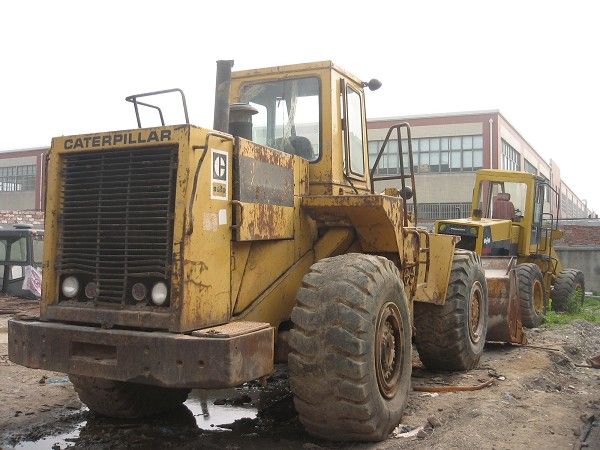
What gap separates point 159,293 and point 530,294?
27.4 ft

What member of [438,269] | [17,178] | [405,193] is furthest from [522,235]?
[17,178]

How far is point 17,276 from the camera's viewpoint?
15844mm

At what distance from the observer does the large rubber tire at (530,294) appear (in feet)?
36.0

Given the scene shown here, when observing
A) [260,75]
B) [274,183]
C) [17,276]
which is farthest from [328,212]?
[17,276]

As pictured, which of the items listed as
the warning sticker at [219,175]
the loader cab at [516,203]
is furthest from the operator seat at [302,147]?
the loader cab at [516,203]

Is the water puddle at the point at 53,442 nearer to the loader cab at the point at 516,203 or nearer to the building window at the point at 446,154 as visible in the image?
the loader cab at the point at 516,203

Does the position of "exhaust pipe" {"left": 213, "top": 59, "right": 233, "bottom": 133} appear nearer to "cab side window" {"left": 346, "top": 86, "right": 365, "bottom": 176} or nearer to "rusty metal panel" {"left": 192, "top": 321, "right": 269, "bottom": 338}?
"cab side window" {"left": 346, "top": 86, "right": 365, "bottom": 176}

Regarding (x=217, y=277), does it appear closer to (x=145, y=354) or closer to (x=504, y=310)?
(x=145, y=354)

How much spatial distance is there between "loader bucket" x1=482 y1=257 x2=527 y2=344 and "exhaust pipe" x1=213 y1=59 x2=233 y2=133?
5.22 meters

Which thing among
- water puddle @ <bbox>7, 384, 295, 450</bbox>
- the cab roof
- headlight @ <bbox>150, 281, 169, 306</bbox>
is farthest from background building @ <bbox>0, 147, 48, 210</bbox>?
headlight @ <bbox>150, 281, 169, 306</bbox>

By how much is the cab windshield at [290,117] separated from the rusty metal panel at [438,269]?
2.07 meters

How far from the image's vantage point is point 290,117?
5.76 metres

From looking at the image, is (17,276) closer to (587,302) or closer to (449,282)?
(449,282)

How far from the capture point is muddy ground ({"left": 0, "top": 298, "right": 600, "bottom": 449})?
4805mm
